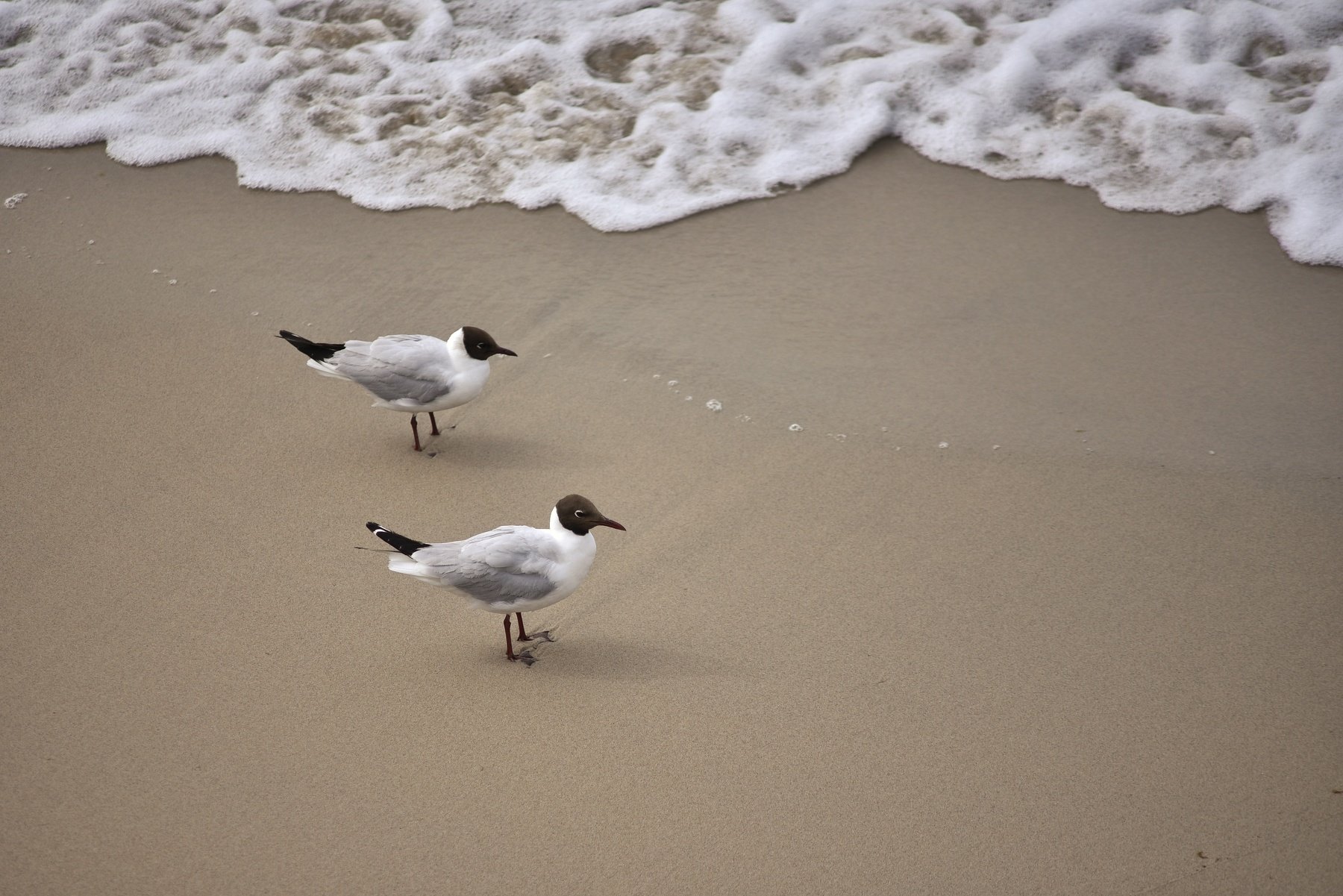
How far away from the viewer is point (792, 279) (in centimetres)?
512

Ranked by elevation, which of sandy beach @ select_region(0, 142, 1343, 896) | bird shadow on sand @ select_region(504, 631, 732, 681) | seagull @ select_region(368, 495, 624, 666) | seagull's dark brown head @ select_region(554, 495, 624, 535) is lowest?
bird shadow on sand @ select_region(504, 631, 732, 681)

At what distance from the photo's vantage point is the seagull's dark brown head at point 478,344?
13.6 ft

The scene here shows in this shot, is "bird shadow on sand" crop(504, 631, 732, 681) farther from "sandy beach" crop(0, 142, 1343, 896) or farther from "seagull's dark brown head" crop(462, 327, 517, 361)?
"seagull's dark brown head" crop(462, 327, 517, 361)

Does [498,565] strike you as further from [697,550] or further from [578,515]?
[697,550]

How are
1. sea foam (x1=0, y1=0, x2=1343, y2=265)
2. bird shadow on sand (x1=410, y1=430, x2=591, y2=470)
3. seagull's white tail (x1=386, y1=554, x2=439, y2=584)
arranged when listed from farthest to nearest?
1. sea foam (x1=0, y1=0, x2=1343, y2=265)
2. bird shadow on sand (x1=410, y1=430, x2=591, y2=470)
3. seagull's white tail (x1=386, y1=554, x2=439, y2=584)

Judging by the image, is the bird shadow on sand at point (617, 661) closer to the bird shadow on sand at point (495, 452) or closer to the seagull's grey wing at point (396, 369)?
the bird shadow on sand at point (495, 452)

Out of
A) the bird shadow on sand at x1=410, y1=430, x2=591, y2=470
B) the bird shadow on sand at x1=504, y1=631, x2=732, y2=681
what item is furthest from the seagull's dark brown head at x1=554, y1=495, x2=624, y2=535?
the bird shadow on sand at x1=410, y1=430, x2=591, y2=470

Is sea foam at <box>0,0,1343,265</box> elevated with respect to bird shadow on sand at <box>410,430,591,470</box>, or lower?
elevated

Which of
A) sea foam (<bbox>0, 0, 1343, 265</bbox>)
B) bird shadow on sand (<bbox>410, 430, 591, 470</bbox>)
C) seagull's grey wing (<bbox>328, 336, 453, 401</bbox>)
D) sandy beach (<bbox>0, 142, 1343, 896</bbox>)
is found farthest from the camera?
sea foam (<bbox>0, 0, 1343, 265</bbox>)

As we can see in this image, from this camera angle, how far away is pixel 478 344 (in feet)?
13.7

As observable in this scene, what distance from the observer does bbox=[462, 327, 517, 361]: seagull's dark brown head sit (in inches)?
163

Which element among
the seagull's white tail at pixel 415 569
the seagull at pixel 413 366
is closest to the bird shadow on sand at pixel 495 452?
the seagull at pixel 413 366

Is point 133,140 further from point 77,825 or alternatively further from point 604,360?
point 77,825

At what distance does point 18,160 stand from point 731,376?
166 inches
